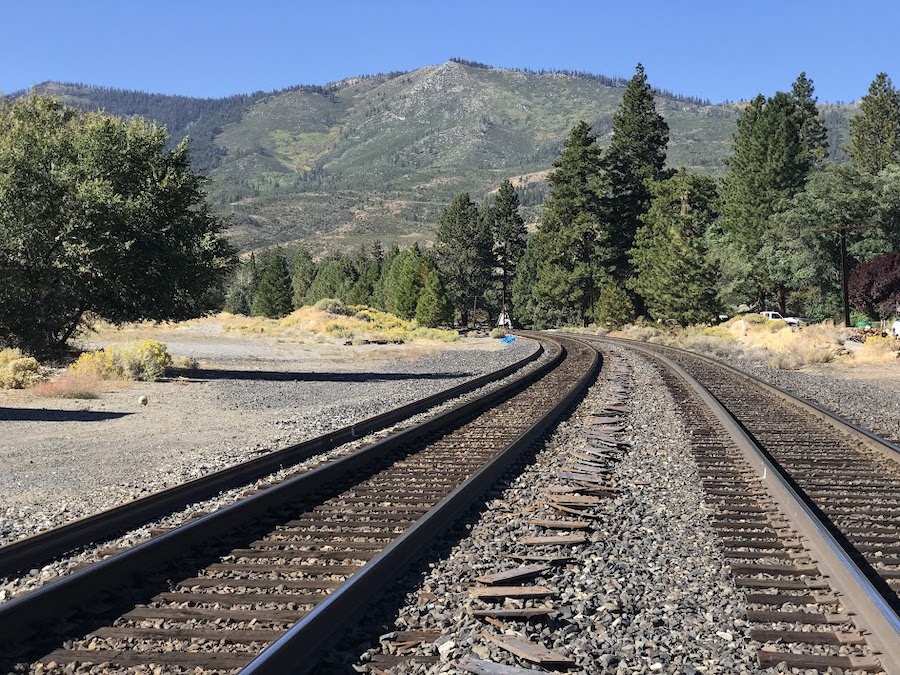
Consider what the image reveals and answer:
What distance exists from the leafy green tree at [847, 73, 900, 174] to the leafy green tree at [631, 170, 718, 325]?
75.7 feet

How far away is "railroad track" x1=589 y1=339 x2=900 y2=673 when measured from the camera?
13.6 ft

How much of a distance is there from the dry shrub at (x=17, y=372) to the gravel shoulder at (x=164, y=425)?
543 millimetres

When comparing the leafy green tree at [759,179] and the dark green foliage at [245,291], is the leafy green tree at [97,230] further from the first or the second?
the dark green foliage at [245,291]

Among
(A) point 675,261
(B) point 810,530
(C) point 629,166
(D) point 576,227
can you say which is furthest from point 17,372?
(C) point 629,166

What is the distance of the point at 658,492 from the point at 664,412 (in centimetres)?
633

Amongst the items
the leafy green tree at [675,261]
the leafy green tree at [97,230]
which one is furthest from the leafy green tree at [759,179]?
the leafy green tree at [97,230]

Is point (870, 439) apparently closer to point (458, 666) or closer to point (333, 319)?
point (458, 666)

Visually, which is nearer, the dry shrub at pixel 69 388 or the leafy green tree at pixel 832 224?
the dry shrub at pixel 69 388

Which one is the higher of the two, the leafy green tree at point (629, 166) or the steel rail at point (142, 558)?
the leafy green tree at point (629, 166)

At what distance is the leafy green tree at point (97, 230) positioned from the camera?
2041 centimetres

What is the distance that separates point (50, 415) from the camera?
14203 mm

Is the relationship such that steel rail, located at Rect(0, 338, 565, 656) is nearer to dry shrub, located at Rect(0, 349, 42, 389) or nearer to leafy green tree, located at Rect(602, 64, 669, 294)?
dry shrub, located at Rect(0, 349, 42, 389)

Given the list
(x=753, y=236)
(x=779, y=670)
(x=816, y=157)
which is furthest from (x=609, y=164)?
(x=779, y=670)

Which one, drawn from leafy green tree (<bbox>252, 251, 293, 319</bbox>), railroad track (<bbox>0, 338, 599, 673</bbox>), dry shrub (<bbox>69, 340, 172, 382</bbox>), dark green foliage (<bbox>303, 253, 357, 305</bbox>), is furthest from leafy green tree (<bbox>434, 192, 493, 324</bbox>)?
railroad track (<bbox>0, 338, 599, 673</bbox>)
